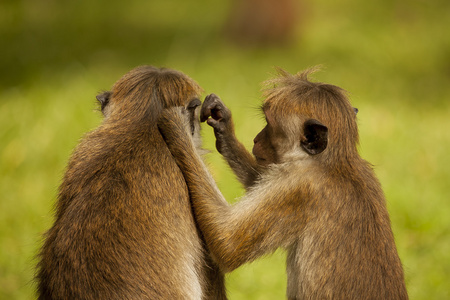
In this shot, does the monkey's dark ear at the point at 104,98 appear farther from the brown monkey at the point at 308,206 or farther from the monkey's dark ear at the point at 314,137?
the monkey's dark ear at the point at 314,137

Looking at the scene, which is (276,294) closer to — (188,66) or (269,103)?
(269,103)

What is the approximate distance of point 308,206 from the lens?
4.37 m

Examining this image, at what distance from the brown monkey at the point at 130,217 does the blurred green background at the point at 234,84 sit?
1.04 meters

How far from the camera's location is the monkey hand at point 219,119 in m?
4.52

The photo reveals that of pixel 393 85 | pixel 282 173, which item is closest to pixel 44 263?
pixel 282 173

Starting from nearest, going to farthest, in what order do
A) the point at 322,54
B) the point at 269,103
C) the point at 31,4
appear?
the point at 269,103 → the point at 322,54 → the point at 31,4

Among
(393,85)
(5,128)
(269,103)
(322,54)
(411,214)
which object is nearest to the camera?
(269,103)

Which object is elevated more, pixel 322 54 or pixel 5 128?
pixel 322 54

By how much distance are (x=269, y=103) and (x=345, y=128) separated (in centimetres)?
56

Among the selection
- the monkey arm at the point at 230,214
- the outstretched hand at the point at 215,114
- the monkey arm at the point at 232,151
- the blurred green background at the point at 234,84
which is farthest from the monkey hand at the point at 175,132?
the blurred green background at the point at 234,84

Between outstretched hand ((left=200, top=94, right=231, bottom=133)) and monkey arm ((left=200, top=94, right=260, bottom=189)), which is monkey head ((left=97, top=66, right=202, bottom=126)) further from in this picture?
monkey arm ((left=200, top=94, right=260, bottom=189))

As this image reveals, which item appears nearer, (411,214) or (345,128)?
(345,128)

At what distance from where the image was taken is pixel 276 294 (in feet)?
22.0

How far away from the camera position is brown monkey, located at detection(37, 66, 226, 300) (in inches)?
152
